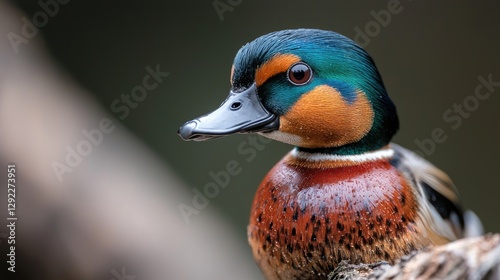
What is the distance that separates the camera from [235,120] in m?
1.13

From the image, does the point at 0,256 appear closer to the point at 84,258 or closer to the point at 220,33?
the point at 84,258

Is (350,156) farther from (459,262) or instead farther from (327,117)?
(459,262)

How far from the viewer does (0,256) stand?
68.1 inches

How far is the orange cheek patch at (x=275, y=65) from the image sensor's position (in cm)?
111

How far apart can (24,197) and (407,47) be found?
1.74 metres

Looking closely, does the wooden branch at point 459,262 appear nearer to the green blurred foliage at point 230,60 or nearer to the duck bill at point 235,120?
the duck bill at point 235,120

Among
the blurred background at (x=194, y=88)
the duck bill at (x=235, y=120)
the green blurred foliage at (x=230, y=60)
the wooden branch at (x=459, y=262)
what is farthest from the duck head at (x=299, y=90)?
the green blurred foliage at (x=230, y=60)

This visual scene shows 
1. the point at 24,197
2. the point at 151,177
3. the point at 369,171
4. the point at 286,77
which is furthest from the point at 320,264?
the point at 151,177

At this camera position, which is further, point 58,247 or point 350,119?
point 58,247

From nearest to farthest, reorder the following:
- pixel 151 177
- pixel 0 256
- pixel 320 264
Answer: pixel 320 264 → pixel 0 256 → pixel 151 177

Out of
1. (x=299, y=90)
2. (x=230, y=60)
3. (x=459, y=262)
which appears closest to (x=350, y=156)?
(x=299, y=90)

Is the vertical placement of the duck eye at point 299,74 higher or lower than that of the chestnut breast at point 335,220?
higher

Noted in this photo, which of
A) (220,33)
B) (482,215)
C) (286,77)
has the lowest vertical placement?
(482,215)

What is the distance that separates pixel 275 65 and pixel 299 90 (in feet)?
0.22
